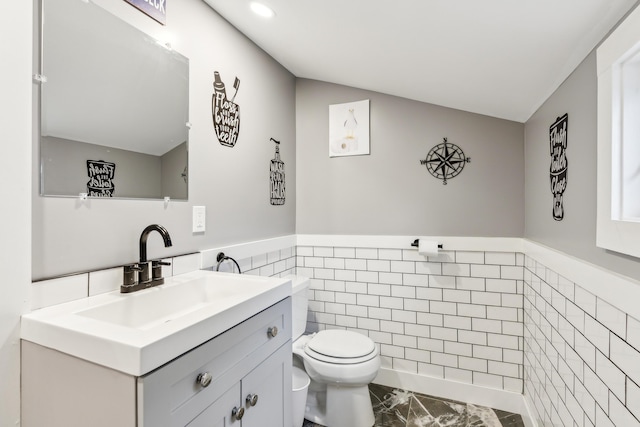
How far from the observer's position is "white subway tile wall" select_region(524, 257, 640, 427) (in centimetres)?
87

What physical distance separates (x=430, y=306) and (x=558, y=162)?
4.04 ft

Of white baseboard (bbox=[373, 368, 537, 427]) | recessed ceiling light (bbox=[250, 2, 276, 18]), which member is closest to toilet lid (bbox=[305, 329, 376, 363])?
white baseboard (bbox=[373, 368, 537, 427])

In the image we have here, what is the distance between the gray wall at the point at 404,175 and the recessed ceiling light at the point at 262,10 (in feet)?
2.94

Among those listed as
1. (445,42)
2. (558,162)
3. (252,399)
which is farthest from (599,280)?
(252,399)

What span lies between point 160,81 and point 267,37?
80 centimetres

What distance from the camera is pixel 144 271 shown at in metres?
1.21

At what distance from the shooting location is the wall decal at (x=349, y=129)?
2.35 metres

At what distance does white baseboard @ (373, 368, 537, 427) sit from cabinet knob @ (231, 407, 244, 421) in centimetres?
156

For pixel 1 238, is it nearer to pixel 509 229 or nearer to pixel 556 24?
pixel 556 24

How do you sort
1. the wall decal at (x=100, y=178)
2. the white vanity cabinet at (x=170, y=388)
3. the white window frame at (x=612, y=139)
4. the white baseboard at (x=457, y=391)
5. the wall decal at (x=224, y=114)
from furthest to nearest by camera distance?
the white baseboard at (x=457, y=391) → the wall decal at (x=224, y=114) → the wall decal at (x=100, y=178) → the white window frame at (x=612, y=139) → the white vanity cabinet at (x=170, y=388)

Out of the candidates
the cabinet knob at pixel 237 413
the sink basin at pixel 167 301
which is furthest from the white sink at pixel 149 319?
the cabinet knob at pixel 237 413

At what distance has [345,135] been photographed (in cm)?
241

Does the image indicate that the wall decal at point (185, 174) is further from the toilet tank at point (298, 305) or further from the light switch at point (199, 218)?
the toilet tank at point (298, 305)

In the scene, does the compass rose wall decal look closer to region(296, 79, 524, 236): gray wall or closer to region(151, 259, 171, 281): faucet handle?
region(296, 79, 524, 236): gray wall
